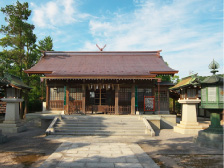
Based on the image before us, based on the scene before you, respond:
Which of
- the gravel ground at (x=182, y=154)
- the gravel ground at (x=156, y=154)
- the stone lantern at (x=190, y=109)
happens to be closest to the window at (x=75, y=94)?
the gravel ground at (x=156, y=154)

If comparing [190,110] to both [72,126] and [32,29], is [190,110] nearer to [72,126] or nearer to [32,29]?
[72,126]

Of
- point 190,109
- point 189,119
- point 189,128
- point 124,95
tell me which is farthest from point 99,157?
point 124,95

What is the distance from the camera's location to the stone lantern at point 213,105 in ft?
26.0

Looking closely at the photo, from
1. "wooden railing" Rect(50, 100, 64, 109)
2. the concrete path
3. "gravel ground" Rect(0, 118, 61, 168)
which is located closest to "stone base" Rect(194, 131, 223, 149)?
the concrete path

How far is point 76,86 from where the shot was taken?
1584 centimetres

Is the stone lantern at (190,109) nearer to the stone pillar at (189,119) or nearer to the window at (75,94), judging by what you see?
the stone pillar at (189,119)

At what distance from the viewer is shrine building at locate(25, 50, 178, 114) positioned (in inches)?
547

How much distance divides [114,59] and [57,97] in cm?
797

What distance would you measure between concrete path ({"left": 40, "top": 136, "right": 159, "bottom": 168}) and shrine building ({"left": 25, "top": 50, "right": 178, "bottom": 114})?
6.32m

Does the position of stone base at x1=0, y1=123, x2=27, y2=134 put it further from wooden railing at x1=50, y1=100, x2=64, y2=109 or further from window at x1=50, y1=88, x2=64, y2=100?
window at x1=50, y1=88, x2=64, y2=100

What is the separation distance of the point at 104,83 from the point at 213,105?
880 cm

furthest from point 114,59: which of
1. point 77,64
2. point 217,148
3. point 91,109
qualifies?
point 217,148

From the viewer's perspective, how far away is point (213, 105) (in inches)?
324

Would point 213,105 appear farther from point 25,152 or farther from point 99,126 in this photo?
point 25,152
